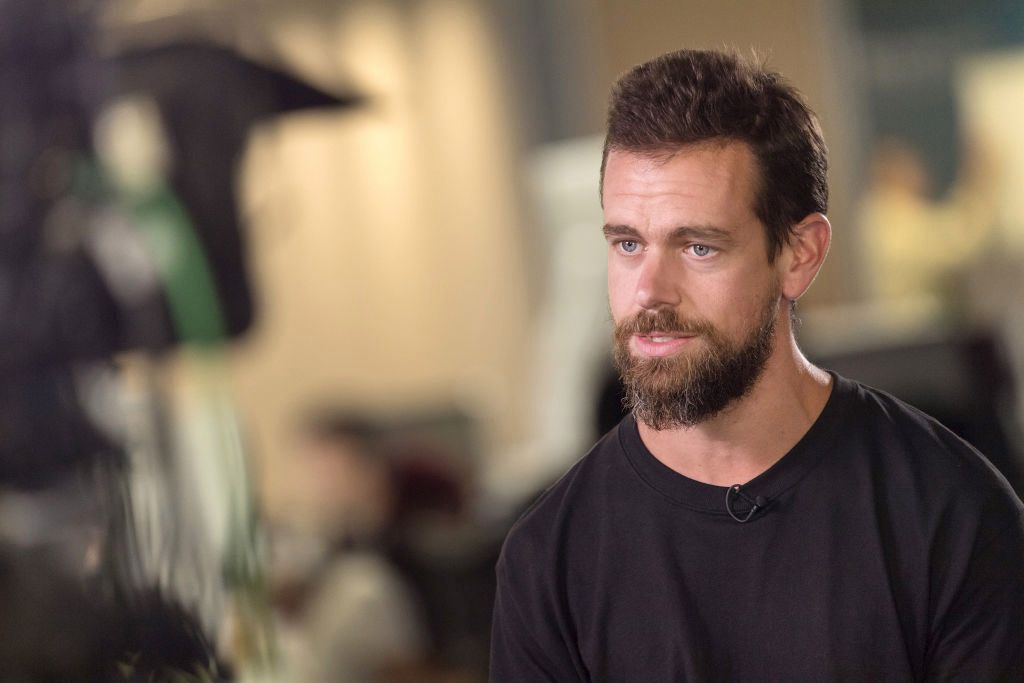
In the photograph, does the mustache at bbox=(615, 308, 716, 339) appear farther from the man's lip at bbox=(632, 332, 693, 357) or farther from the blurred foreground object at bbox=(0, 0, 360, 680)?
the blurred foreground object at bbox=(0, 0, 360, 680)

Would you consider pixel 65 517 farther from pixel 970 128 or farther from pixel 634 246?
pixel 970 128

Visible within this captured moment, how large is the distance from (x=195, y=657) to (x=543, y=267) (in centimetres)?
182

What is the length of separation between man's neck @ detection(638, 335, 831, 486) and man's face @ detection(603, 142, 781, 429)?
19mm

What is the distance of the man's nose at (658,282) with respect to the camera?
1.51 ft

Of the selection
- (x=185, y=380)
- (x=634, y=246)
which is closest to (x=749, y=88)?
(x=634, y=246)

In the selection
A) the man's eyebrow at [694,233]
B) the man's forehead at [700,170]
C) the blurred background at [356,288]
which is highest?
the man's forehead at [700,170]

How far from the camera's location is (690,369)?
47 cm

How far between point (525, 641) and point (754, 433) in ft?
0.38

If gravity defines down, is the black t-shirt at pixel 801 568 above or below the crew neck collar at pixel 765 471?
below

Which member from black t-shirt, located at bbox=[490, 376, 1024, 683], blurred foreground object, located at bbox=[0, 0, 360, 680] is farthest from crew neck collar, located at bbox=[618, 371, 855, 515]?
blurred foreground object, located at bbox=[0, 0, 360, 680]

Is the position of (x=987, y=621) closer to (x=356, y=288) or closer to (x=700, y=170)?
(x=700, y=170)

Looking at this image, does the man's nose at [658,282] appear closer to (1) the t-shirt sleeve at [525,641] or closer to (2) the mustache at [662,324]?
(2) the mustache at [662,324]

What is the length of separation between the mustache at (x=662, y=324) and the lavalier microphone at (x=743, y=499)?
0.20 ft

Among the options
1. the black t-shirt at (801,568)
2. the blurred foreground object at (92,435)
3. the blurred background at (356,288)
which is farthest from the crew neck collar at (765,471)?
the blurred foreground object at (92,435)
